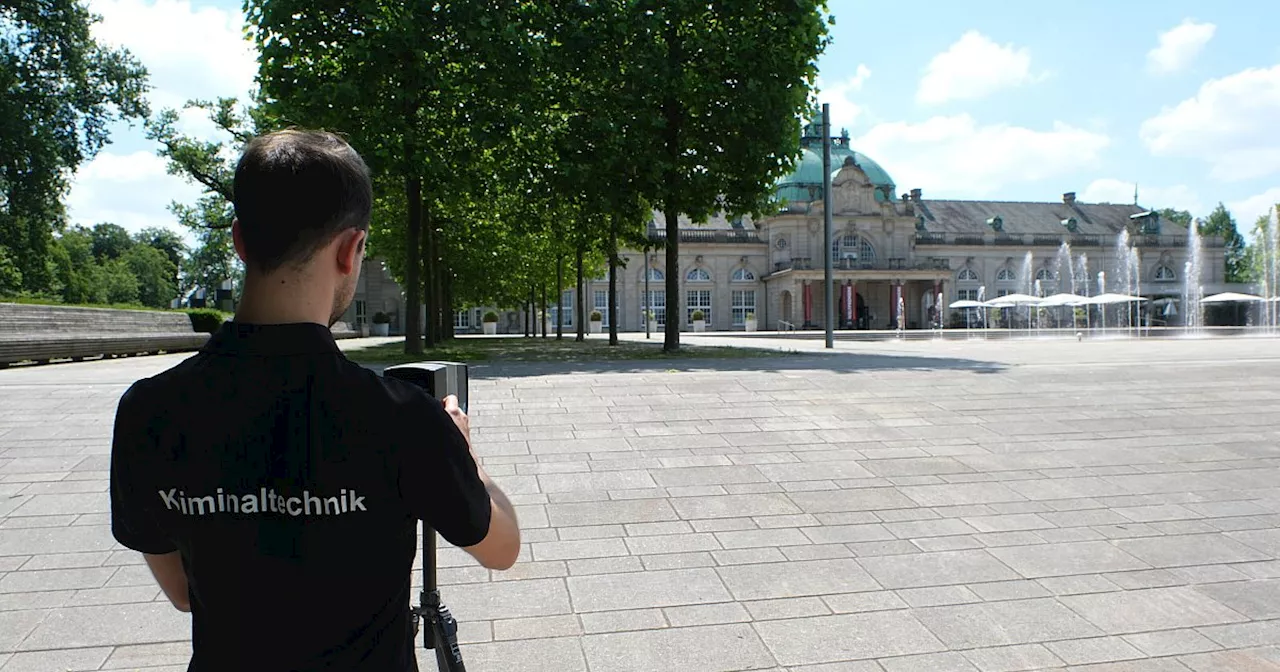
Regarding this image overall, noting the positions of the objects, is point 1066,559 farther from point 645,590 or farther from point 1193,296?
point 1193,296

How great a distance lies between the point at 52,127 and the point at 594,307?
163 ft

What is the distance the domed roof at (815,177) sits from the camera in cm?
7825

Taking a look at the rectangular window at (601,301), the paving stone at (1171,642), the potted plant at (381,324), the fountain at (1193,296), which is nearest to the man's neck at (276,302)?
the paving stone at (1171,642)

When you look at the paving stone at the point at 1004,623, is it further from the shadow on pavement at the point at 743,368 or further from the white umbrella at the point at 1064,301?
the white umbrella at the point at 1064,301

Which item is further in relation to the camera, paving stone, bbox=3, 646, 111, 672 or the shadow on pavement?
the shadow on pavement

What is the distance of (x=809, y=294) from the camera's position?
73.1 m

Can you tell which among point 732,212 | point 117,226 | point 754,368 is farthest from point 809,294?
point 117,226

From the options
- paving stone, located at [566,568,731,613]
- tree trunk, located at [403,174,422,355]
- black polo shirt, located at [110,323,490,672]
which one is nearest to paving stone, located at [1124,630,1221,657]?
paving stone, located at [566,568,731,613]

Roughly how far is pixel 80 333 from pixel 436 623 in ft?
68.8

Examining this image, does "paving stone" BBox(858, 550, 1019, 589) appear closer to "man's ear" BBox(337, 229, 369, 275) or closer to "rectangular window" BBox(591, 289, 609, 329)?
"man's ear" BBox(337, 229, 369, 275)

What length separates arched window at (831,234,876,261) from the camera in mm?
77750

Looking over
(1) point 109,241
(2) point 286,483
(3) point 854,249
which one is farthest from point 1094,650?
(1) point 109,241

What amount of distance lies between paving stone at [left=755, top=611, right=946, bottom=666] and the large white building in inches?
2571

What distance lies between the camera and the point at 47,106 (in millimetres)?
30641
